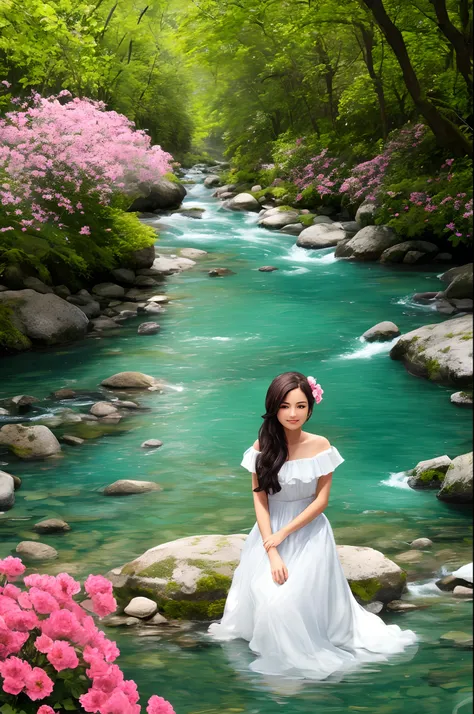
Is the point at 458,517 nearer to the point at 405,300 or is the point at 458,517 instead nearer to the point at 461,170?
the point at 405,300

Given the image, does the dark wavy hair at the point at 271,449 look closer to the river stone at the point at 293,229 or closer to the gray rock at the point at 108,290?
the gray rock at the point at 108,290

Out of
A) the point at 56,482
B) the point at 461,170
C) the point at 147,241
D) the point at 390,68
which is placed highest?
the point at 390,68

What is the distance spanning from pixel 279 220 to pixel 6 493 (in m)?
20.2

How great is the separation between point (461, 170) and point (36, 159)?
921 centimetres

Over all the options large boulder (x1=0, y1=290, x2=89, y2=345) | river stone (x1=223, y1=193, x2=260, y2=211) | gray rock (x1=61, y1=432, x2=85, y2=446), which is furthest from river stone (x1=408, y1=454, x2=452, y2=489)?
river stone (x1=223, y1=193, x2=260, y2=211)

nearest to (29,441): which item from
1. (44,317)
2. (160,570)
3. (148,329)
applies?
(160,570)

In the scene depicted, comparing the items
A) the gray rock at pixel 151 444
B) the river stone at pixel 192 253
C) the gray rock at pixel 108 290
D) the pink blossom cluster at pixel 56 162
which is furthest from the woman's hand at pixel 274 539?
the river stone at pixel 192 253

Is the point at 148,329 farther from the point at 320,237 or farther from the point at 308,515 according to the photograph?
the point at 308,515

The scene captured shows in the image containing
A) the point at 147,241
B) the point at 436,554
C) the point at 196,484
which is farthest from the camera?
the point at 147,241

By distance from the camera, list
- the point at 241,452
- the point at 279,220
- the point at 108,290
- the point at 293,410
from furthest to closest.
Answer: the point at 279,220 → the point at 108,290 → the point at 241,452 → the point at 293,410

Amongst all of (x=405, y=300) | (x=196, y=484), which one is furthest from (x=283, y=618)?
(x=405, y=300)

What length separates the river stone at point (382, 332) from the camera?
590 inches

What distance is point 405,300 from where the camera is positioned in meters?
17.8

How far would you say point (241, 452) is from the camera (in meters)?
10.2
